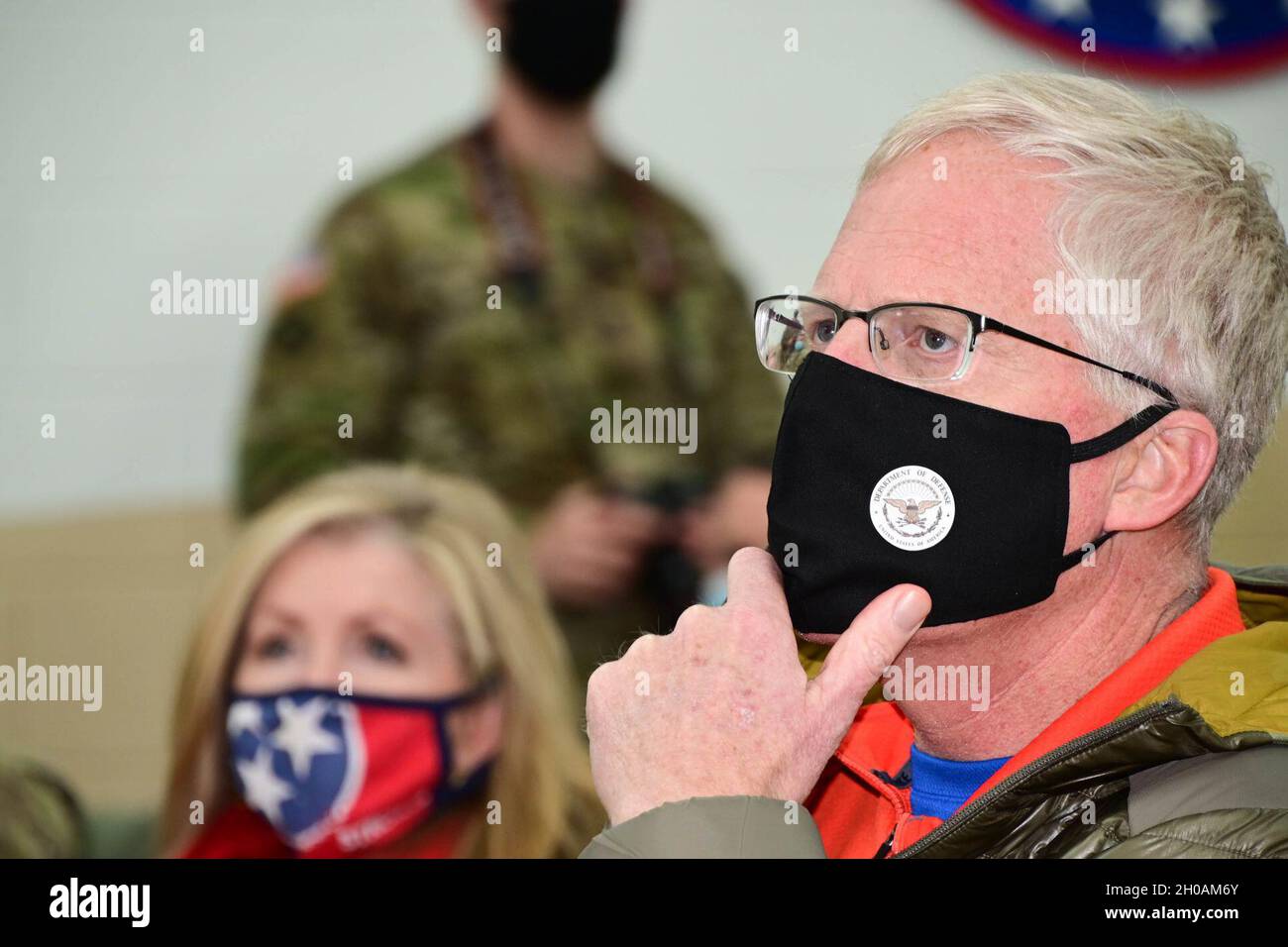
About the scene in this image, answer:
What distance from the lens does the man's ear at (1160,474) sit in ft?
4.41

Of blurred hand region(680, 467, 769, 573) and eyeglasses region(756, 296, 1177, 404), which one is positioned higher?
eyeglasses region(756, 296, 1177, 404)

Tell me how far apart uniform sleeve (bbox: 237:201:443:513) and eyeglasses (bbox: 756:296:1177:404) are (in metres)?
1.93

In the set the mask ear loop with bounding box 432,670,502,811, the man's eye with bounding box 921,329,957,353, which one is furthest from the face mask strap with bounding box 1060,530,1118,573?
the mask ear loop with bounding box 432,670,502,811

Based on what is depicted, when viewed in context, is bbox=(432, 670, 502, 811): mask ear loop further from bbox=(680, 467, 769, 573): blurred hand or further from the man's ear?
the man's ear

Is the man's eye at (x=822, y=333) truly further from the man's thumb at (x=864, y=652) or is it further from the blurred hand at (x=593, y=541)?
the blurred hand at (x=593, y=541)

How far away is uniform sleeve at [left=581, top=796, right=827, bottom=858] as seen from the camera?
1.14 meters

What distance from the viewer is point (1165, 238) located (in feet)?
4.28

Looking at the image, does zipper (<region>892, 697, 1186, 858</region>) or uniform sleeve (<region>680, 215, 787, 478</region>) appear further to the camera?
uniform sleeve (<region>680, 215, 787, 478</region>)

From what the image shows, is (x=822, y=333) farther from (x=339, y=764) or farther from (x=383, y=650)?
(x=339, y=764)

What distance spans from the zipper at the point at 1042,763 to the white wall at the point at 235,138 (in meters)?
2.63

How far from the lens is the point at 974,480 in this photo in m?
1.34

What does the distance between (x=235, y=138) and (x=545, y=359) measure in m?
1.30

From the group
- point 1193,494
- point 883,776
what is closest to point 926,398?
point 1193,494

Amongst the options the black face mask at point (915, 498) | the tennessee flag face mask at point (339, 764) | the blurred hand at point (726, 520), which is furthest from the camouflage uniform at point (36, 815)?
the black face mask at point (915, 498)
